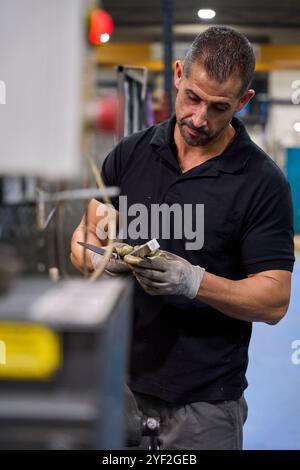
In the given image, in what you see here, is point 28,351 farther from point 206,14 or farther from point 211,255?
point 206,14

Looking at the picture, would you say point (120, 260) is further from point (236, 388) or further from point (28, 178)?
point (28, 178)

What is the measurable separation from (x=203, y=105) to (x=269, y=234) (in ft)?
1.13

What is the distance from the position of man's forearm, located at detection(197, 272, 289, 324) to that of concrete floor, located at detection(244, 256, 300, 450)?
4.10 ft

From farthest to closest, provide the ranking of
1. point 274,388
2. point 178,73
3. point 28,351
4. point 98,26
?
1. point 274,388
2. point 178,73
3. point 98,26
4. point 28,351

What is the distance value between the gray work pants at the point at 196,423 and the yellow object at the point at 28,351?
3.19 feet

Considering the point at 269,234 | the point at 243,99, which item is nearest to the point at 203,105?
the point at 243,99

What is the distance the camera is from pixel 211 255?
1.47 meters

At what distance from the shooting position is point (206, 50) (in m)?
1.39

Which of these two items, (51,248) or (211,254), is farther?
(211,254)

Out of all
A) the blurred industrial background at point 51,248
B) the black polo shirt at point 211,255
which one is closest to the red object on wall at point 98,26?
the blurred industrial background at point 51,248

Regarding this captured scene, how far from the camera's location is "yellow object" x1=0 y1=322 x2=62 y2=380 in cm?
56

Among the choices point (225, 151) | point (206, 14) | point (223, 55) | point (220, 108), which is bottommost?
point (225, 151)

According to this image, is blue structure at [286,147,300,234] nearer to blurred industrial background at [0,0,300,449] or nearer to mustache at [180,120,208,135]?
mustache at [180,120,208,135]

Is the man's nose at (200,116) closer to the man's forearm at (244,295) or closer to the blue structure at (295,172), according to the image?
the man's forearm at (244,295)
